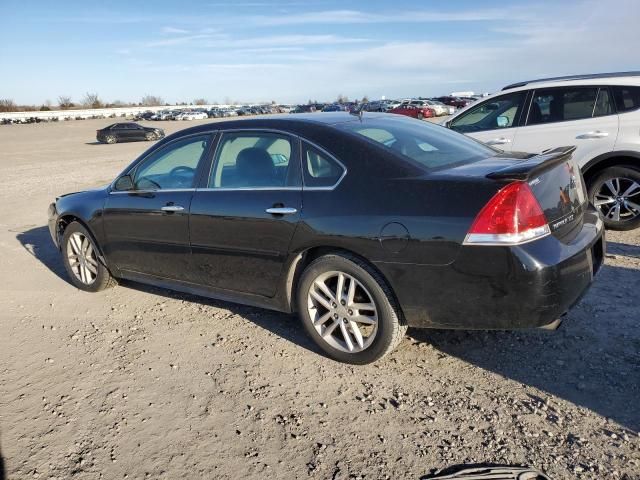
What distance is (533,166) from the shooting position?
9.63ft

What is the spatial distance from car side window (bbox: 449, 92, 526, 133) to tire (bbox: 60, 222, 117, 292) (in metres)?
4.96

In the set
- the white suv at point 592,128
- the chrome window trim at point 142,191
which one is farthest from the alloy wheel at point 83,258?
the white suv at point 592,128

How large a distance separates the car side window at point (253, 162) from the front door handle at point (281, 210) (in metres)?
0.18

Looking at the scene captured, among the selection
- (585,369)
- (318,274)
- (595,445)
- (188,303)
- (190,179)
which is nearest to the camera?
(595,445)

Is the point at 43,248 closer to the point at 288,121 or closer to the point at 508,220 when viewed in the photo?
the point at 288,121

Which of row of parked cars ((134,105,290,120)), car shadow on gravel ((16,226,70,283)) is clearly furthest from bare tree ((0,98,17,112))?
car shadow on gravel ((16,226,70,283))

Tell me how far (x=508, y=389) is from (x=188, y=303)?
9.43 ft

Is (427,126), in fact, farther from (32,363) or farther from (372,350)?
(32,363)

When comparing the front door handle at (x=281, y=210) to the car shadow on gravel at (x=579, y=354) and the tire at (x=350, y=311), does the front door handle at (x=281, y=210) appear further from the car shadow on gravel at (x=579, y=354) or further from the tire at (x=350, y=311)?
the car shadow on gravel at (x=579, y=354)

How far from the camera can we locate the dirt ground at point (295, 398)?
8.34 ft

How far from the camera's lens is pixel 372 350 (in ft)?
10.8

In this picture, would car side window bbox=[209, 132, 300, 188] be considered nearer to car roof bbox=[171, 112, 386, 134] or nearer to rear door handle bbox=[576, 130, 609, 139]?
car roof bbox=[171, 112, 386, 134]

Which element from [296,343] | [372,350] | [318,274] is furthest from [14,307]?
[372,350]

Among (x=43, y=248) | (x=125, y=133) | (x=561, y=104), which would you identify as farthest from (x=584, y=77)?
(x=125, y=133)
